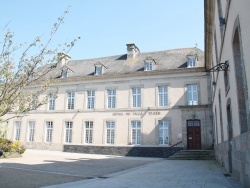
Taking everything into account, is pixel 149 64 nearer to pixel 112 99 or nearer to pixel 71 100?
pixel 112 99

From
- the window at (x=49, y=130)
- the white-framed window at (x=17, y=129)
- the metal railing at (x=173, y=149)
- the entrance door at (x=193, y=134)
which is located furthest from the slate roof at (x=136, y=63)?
the white-framed window at (x=17, y=129)

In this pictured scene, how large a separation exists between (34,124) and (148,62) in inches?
530

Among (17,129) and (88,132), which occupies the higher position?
(17,129)

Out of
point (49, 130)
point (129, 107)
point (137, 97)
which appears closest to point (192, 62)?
point (137, 97)

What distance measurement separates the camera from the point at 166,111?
2136 centimetres

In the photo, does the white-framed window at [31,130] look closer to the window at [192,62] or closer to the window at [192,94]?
the window at [192,94]

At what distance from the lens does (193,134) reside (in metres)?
20.5

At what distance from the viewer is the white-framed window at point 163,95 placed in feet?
71.5

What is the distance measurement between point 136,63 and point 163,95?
4.63 metres

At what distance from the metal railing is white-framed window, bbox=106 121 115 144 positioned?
5118 millimetres

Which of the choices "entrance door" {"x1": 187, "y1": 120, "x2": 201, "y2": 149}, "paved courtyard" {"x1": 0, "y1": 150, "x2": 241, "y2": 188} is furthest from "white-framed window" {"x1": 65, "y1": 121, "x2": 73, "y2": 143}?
"paved courtyard" {"x1": 0, "y1": 150, "x2": 241, "y2": 188}

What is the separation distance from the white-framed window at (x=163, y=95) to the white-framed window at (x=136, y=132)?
8.87 ft

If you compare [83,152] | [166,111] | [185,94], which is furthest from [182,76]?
[83,152]

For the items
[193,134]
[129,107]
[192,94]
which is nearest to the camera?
[193,134]
